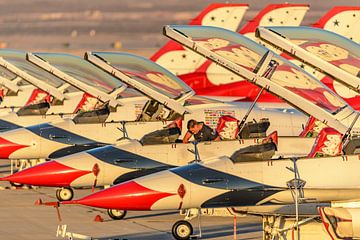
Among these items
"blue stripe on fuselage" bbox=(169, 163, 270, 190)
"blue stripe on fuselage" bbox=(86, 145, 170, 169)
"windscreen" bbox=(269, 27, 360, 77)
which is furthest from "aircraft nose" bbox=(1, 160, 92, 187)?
A: "windscreen" bbox=(269, 27, 360, 77)

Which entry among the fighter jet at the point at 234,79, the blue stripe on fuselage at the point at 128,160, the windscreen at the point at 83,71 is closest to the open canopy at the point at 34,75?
the windscreen at the point at 83,71

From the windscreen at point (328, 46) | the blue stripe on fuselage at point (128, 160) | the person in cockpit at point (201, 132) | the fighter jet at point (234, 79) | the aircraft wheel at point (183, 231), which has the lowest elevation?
the aircraft wheel at point (183, 231)

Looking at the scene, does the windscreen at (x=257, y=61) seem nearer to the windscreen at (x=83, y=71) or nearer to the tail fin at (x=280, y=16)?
the windscreen at (x=83, y=71)

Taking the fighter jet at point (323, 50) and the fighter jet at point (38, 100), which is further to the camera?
the fighter jet at point (38, 100)

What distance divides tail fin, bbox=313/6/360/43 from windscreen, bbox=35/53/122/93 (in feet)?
36.2

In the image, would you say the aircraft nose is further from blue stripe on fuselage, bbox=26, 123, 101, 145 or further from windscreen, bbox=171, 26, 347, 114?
blue stripe on fuselage, bbox=26, 123, 101, 145

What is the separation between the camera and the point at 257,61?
25062mm

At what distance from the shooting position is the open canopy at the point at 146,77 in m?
29.2

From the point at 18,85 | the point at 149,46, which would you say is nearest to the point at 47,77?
the point at 18,85

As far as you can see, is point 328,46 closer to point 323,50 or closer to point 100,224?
point 323,50

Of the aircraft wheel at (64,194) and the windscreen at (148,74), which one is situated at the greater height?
the windscreen at (148,74)

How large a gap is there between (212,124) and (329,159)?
305 inches

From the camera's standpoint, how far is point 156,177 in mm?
23047

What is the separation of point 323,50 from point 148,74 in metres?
6.88
